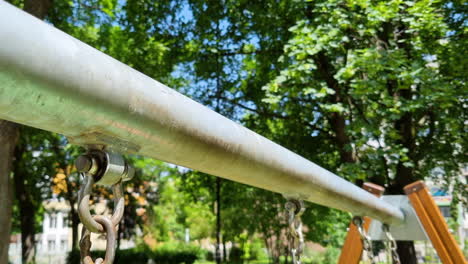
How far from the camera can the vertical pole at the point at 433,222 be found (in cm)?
323

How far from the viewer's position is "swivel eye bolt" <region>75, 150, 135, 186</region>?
0.73m

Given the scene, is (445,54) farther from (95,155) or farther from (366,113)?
(95,155)

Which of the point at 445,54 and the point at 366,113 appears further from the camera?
the point at 366,113

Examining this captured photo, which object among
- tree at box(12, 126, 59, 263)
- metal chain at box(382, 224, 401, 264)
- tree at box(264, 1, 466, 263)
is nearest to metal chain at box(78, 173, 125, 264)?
metal chain at box(382, 224, 401, 264)

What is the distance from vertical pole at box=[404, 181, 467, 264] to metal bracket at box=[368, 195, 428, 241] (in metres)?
0.06

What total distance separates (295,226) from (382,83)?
19.8 ft

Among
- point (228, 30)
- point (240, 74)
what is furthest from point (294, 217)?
point (240, 74)

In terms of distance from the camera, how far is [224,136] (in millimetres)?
947

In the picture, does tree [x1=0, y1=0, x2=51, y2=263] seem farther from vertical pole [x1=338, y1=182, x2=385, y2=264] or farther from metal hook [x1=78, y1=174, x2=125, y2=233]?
metal hook [x1=78, y1=174, x2=125, y2=233]

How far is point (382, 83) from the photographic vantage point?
23.0 ft

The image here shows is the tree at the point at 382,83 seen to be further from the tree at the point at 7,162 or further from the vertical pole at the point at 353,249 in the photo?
the tree at the point at 7,162

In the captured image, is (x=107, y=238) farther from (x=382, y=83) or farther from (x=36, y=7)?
(x=36, y=7)

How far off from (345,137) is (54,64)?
9.57 m

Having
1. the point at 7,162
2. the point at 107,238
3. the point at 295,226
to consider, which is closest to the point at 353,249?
the point at 295,226
